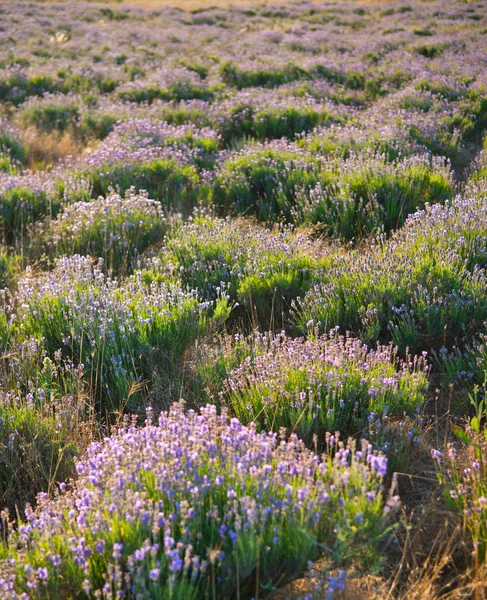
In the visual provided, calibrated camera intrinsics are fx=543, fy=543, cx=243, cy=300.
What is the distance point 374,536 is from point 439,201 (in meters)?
4.52

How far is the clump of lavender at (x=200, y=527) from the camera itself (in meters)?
1.86

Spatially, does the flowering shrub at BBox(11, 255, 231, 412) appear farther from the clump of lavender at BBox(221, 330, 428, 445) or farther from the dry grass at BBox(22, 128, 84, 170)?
the dry grass at BBox(22, 128, 84, 170)

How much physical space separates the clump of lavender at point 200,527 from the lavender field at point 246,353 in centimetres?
1

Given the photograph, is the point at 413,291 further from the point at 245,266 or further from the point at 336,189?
the point at 336,189

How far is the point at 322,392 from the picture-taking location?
297 cm

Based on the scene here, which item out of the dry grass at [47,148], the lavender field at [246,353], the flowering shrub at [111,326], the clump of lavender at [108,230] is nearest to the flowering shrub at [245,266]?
the lavender field at [246,353]

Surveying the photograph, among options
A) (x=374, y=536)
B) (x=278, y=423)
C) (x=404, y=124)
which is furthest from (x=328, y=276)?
(x=404, y=124)

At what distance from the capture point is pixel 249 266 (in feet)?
14.2

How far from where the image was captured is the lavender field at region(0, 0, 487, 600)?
6.49 ft

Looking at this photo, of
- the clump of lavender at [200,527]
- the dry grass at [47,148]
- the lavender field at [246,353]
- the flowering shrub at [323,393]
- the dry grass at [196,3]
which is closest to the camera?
the clump of lavender at [200,527]

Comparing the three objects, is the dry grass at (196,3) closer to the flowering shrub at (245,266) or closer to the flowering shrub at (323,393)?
the flowering shrub at (245,266)

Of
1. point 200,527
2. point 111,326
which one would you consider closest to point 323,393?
point 200,527

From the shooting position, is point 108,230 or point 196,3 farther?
point 196,3

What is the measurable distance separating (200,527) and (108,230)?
386 centimetres
